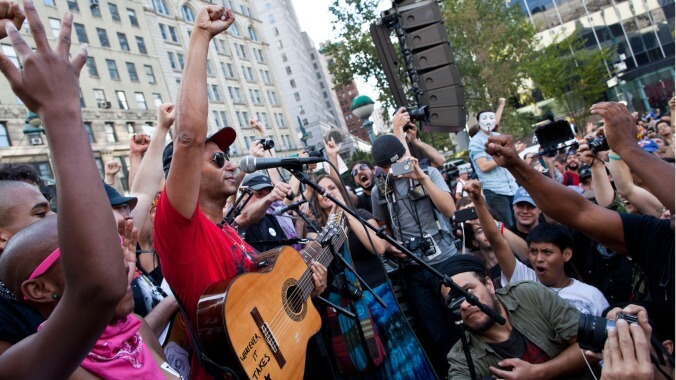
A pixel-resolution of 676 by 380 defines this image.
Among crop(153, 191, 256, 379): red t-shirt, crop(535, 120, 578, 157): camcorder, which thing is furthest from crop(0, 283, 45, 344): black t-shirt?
crop(535, 120, 578, 157): camcorder

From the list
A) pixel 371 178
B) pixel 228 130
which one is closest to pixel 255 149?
pixel 228 130

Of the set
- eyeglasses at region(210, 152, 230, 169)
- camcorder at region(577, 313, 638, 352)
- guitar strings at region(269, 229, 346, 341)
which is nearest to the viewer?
camcorder at region(577, 313, 638, 352)

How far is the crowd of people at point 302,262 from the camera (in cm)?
118

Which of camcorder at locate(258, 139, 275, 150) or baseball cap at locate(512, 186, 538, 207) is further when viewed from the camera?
baseball cap at locate(512, 186, 538, 207)

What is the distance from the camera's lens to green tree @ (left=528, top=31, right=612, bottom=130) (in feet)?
109

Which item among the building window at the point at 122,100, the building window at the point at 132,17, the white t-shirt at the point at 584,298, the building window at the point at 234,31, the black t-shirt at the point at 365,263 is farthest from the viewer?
the building window at the point at 234,31

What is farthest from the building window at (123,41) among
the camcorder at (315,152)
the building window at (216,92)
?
the camcorder at (315,152)

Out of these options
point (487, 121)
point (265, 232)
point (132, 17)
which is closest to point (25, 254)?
point (265, 232)

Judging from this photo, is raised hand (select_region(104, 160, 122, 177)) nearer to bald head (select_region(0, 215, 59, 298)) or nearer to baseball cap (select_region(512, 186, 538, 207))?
bald head (select_region(0, 215, 59, 298))

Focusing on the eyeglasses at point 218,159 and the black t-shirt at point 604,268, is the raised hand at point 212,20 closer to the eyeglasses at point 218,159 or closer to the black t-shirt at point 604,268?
the eyeglasses at point 218,159

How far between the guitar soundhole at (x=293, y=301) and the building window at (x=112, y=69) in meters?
42.7

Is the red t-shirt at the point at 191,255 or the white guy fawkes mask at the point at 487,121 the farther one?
the white guy fawkes mask at the point at 487,121

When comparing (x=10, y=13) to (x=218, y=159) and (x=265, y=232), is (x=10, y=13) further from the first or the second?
(x=265, y=232)

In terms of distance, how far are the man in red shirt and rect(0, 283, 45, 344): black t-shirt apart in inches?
26.5
